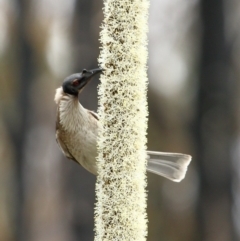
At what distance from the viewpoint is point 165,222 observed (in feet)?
46.2

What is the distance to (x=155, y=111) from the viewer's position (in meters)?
14.6

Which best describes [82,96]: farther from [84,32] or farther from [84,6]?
[84,6]

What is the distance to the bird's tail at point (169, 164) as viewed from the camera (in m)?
3.81

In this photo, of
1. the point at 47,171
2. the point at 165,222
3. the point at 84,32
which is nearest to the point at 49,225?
the point at 47,171

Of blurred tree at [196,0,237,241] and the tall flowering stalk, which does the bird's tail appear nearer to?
the tall flowering stalk

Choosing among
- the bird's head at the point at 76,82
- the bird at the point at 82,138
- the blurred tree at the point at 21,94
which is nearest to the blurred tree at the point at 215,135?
the blurred tree at the point at 21,94

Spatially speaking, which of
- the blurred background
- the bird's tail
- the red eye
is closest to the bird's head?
the red eye

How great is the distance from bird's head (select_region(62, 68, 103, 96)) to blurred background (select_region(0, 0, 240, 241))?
7.73m

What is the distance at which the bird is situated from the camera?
3.90 m

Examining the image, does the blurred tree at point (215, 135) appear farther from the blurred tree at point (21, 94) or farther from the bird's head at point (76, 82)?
the bird's head at point (76, 82)

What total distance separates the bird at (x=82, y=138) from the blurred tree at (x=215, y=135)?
7.99 metres

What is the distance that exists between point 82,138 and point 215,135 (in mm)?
8558

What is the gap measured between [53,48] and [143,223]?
1205 cm

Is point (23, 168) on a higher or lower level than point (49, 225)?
higher
